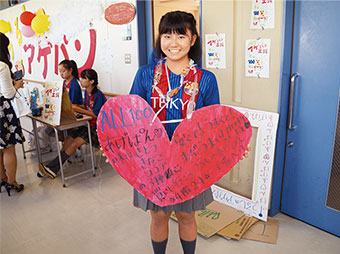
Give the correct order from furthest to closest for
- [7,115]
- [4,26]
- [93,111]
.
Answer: [4,26] < [93,111] < [7,115]

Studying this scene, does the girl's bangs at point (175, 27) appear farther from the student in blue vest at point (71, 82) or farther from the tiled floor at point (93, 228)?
the student in blue vest at point (71, 82)

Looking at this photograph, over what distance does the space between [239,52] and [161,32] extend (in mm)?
1053

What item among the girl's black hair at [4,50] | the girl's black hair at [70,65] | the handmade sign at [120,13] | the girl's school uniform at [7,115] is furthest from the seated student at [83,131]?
the girl's black hair at [4,50]

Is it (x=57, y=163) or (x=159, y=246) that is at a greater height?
(x=159, y=246)

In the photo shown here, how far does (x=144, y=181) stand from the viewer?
1.26m

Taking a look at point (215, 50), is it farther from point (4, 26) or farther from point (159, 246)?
point (4, 26)

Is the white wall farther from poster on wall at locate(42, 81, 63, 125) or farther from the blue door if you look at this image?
the blue door

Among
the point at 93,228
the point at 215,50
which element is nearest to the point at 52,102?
the point at 93,228

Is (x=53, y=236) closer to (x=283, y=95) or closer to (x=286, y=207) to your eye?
(x=286, y=207)

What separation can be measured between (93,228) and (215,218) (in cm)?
93

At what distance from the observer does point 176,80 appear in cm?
130

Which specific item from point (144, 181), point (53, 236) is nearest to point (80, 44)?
point (53, 236)

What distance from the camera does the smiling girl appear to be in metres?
1.24

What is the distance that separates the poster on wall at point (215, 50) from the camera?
7.31 feet
